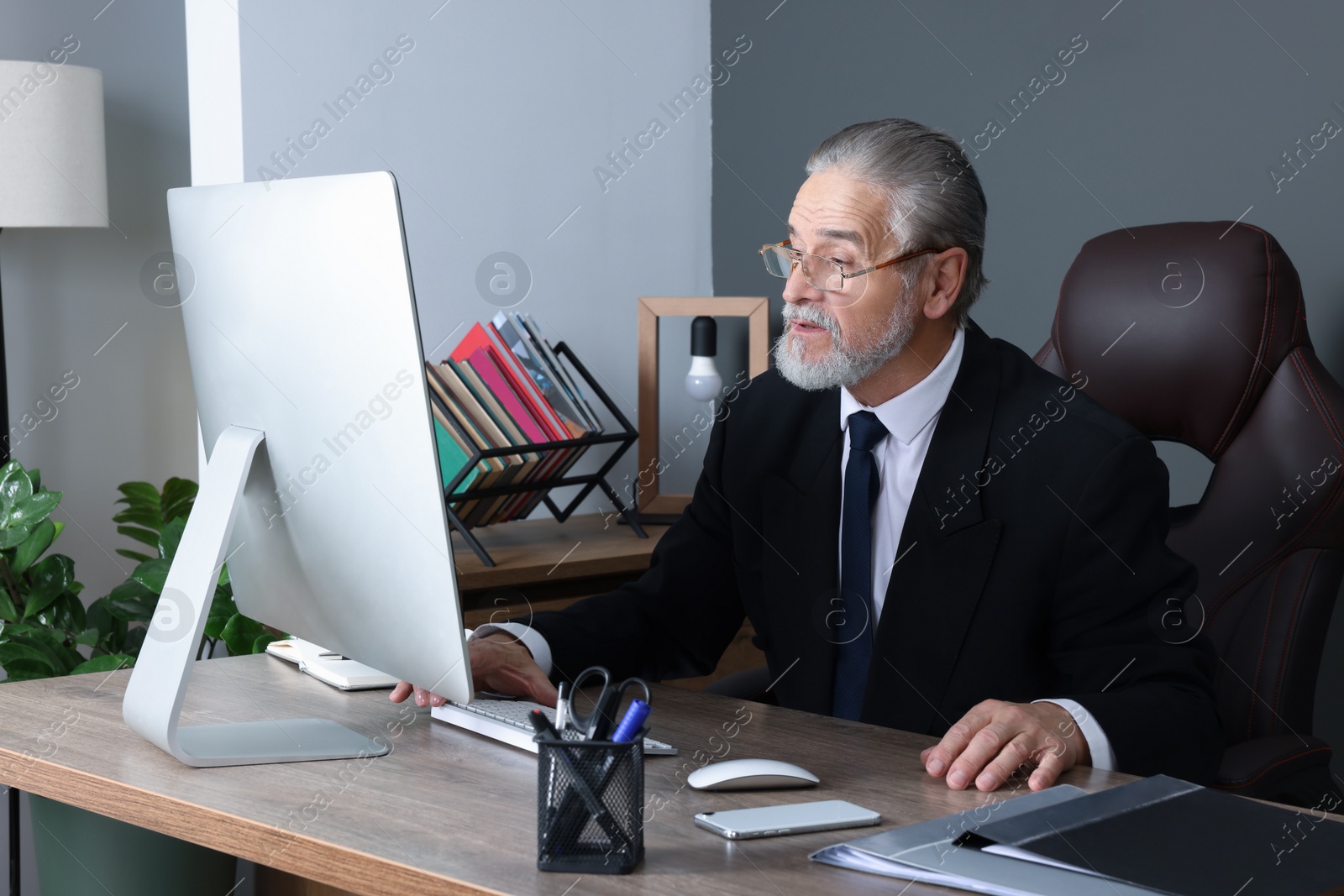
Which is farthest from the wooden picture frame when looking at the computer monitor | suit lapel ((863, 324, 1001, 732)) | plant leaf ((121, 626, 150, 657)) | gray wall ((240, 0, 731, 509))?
the computer monitor

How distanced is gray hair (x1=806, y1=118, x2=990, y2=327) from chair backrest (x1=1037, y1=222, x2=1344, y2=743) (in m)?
0.29

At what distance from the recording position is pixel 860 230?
5.11 feet

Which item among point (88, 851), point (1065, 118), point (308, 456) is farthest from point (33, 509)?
point (1065, 118)

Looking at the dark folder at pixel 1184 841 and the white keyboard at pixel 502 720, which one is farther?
the white keyboard at pixel 502 720

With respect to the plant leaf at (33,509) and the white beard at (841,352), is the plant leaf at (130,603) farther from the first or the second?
the white beard at (841,352)

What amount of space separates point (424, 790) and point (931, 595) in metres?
0.67

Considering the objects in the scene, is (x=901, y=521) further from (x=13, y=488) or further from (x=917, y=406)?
(x=13, y=488)

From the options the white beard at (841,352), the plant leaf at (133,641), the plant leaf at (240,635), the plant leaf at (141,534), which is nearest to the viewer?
the white beard at (841,352)

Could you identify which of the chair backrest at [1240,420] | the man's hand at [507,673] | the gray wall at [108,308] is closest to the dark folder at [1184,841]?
the man's hand at [507,673]

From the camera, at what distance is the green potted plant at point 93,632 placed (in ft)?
4.94

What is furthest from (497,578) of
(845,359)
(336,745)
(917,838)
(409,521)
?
(917,838)

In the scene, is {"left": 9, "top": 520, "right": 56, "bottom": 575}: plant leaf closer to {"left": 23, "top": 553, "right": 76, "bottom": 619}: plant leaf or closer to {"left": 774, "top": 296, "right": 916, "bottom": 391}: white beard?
{"left": 23, "top": 553, "right": 76, "bottom": 619}: plant leaf

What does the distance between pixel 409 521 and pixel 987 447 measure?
2.51ft

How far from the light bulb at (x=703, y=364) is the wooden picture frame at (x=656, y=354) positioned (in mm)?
34
